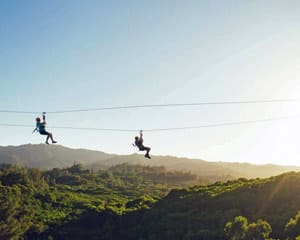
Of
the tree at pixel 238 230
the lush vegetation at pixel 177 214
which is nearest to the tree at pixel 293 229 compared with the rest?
the lush vegetation at pixel 177 214

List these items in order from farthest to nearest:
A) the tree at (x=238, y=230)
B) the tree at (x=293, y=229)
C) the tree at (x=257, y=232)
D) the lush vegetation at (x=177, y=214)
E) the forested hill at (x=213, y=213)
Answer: the forested hill at (x=213, y=213), the lush vegetation at (x=177, y=214), the tree at (x=238, y=230), the tree at (x=257, y=232), the tree at (x=293, y=229)

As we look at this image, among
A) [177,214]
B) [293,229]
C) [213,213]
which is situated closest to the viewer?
[293,229]

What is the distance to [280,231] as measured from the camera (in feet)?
135

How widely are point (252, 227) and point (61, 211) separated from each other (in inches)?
2811

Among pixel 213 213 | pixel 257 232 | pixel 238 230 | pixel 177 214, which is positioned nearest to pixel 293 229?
pixel 257 232

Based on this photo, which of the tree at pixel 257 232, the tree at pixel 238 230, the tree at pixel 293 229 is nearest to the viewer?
the tree at pixel 293 229

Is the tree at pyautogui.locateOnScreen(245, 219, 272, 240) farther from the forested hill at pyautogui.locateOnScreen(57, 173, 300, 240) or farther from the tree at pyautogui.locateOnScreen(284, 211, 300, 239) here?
the tree at pyautogui.locateOnScreen(284, 211, 300, 239)

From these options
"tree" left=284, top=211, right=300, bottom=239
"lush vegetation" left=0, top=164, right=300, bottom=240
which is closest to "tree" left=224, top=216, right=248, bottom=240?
"lush vegetation" left=0, top=164, right=300, bottom=240

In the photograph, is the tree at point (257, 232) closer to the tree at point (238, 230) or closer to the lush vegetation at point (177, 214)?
the lush vegetation at point (177, 214)

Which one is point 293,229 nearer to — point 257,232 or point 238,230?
point 257,232

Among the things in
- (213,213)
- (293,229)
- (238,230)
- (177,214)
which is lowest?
(177,214)

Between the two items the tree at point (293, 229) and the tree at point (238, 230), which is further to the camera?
the tree at point (238, 230)

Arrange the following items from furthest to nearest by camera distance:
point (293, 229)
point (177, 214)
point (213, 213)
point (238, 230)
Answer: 1. point (177, 214)
2. point (213, 213)
3. point (238, 230)
4. point (293, 229)

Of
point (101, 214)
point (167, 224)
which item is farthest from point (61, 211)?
point (167, 224)
